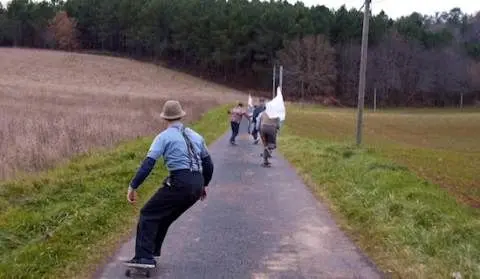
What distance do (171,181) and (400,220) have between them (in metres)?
3.78

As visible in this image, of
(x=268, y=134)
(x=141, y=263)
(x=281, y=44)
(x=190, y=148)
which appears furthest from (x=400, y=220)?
(x=281, y=44)

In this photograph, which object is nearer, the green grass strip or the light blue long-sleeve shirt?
the light blue long-sleeve shirt

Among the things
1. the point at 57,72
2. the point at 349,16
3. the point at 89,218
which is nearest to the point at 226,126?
the point at 89,218

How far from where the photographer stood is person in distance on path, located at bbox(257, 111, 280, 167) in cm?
1623

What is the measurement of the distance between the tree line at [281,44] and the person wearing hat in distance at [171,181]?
85.9 meters

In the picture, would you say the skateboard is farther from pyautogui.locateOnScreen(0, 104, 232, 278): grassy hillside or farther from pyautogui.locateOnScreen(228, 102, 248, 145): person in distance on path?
pyautogui.locateOnScreen(228, 102, 248, 145): person in distance on path

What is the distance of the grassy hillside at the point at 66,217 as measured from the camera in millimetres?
6499

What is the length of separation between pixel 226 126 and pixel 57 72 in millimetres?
61140

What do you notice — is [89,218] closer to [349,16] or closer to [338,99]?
[338,99]

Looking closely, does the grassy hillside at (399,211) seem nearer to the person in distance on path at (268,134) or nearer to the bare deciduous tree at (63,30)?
the person in distance on path at (268,134)

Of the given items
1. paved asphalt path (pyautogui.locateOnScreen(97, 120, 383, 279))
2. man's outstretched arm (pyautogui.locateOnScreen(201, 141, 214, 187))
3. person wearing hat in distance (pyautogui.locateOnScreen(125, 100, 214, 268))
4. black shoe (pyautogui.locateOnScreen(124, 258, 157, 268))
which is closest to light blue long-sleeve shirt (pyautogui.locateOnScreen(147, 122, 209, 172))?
person wearing hat in distance (pyautogui.locateOnScreen(125, 100, 214, 268))

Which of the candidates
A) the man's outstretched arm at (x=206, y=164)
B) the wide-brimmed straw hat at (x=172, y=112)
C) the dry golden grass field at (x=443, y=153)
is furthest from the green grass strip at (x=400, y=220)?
the wide-brimmed straw hat at (x=172, y=112)

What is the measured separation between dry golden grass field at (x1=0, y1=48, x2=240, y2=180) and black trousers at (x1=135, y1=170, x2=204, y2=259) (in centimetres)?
659

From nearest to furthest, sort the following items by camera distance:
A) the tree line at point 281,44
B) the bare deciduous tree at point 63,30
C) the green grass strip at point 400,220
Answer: the green grass strip at point 400,220 → the tree line at point 281,44 → the bare deciduous tree at point 63,30
